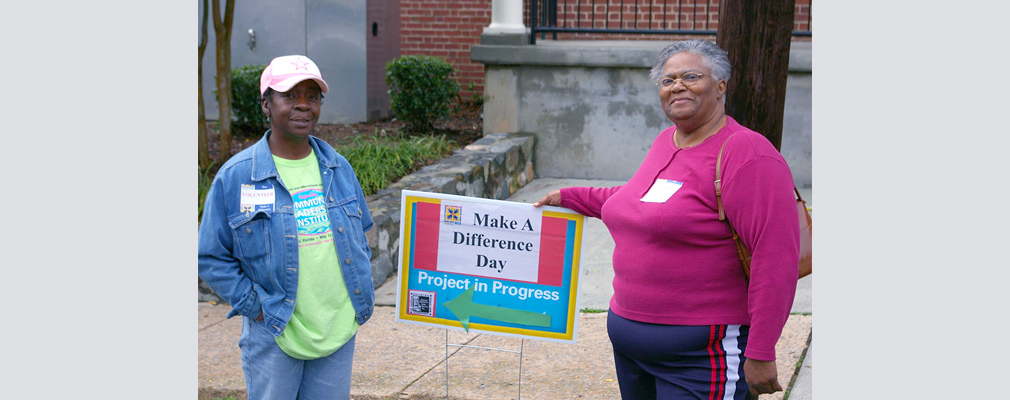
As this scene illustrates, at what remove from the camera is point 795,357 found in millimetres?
5012

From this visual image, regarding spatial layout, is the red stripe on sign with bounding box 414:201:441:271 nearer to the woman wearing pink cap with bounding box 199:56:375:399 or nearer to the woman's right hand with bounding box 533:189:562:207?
the woman's right hand with bounding box 533:189:562:207

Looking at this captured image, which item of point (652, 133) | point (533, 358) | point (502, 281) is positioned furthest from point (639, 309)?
point (652, 133)

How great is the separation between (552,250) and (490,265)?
291 mm

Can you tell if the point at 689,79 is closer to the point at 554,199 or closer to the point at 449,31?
the point at 554,199

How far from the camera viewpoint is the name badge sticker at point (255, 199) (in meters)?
3.00

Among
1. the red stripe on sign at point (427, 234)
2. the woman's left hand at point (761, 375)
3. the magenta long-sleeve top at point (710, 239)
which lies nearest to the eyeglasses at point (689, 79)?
the magenta long-sleeve top at point (710, 239)

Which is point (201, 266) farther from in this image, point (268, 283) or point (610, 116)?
point (610, 116)

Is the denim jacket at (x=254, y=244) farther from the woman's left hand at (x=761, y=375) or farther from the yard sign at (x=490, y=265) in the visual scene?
the woman's left hand at (x=761, y=375)

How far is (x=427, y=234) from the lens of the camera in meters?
4.14

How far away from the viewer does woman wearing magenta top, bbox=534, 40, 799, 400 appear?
2.71 m

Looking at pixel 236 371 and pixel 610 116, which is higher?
pixel 610 116

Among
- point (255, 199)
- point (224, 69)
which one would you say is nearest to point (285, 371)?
point (255, 199)

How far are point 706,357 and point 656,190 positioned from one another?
0.55 meters

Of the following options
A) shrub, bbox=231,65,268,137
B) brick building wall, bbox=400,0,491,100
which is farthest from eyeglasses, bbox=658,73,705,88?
brick building wall, bbox=400,0,491,100
